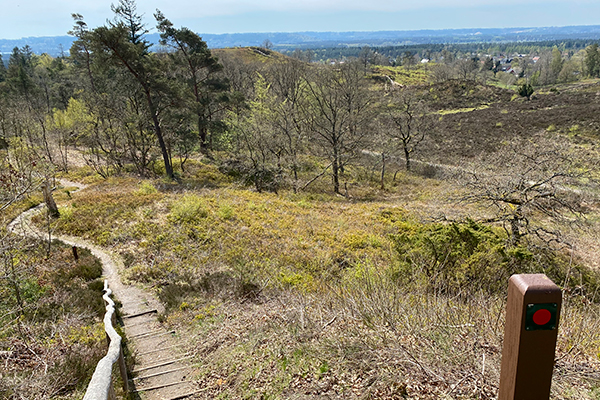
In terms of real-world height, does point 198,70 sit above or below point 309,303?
above

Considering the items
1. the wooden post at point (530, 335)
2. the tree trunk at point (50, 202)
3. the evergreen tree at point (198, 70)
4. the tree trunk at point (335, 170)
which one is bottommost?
the tree trunk at point (335, 170)

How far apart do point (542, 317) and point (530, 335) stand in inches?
4.8

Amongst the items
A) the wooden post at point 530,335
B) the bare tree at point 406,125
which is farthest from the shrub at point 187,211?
the bare tree at point 406,125

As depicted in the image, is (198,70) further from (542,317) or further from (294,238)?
(542,317)

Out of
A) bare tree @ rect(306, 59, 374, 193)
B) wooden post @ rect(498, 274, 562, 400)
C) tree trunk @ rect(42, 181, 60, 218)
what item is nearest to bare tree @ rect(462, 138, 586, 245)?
wooden post @ rect(498, 274, 562, 400)

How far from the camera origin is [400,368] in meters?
4.00

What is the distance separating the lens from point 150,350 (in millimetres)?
6605

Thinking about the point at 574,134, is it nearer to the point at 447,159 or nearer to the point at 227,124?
the point at 447,159

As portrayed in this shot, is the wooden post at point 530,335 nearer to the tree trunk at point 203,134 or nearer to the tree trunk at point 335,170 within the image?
the tree trunk at point 335,170

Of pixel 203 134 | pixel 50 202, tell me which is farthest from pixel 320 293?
pixel 203 134

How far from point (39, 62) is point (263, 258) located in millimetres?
95943

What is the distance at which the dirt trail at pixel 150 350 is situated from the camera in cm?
521

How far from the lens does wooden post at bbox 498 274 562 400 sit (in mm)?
1849

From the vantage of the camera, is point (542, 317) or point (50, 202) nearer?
point (542, 317)
